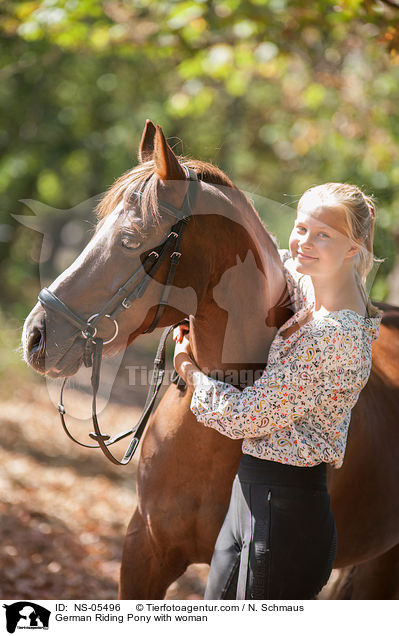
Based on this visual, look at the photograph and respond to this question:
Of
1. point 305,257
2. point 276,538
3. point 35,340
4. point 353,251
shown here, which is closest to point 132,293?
point 35,340

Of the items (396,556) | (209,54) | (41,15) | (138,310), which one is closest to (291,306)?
(138,310)

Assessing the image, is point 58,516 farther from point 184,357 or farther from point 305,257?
point 305,257

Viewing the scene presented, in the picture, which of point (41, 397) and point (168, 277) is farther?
point (41, 397)

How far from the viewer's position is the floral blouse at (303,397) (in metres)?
1.95

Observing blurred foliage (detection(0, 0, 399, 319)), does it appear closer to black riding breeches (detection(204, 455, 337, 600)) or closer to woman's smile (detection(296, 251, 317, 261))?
woman's smile (detection(296, 251, 317, 261))

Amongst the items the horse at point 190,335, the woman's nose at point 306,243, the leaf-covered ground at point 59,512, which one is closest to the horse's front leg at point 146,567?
the horse at point 190,335

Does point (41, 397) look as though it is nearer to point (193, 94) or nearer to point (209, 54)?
point (193, 94)

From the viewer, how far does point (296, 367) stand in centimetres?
197

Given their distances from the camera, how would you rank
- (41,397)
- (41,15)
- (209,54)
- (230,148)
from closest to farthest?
(41,15) → (209,54) → (41,397) → (230,148)

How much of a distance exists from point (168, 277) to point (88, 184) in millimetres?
12965

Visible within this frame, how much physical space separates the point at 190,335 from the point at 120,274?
450 mm

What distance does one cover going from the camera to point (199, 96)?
7504mm

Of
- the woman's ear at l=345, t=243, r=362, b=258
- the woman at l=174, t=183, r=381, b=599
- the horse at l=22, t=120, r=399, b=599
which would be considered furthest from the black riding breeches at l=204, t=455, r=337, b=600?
the woman's ear at l=345, t=243, r=362, b=258

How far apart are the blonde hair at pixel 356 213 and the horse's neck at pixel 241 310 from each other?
0.74 feet
